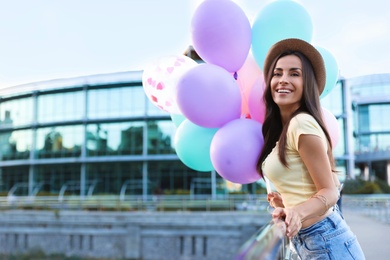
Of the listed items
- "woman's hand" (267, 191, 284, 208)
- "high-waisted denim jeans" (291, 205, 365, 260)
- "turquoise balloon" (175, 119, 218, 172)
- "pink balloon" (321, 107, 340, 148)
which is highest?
"pink balloon" (321, 107, 340, 148)

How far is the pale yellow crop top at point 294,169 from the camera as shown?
1.66 meters

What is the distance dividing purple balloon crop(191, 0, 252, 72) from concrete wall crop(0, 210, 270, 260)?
12446 mm

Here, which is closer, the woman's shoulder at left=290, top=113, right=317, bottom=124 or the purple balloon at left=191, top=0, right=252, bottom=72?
the woman's shoulder at left=290, top=113, right=317, bottom=124

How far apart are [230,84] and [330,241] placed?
1.67 m

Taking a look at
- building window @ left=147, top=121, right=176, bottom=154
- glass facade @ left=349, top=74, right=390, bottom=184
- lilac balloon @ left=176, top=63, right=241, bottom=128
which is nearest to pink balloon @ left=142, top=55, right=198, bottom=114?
lilac balloon @ left=176, top=63, right=241, bottom=128

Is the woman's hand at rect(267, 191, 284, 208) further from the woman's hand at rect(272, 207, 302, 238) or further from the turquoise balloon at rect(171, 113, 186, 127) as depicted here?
the turquoise balloon at rect(171, 113, 186, 127)

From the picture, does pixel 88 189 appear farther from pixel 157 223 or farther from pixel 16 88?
pixel 157 223

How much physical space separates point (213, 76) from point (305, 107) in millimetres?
1394

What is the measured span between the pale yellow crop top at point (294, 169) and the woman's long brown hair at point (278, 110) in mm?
32

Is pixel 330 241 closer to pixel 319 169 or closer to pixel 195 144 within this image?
pixel 319 169

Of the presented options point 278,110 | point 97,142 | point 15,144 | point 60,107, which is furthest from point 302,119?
point 15,144

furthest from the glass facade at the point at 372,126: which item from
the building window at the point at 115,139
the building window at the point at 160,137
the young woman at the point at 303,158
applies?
the young woman at the point at 303,158

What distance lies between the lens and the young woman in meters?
1.62

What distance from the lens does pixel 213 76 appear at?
3.14 meters
